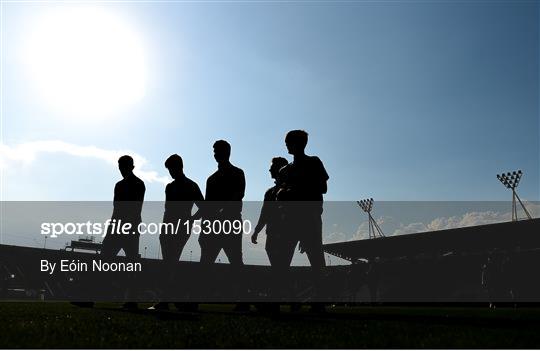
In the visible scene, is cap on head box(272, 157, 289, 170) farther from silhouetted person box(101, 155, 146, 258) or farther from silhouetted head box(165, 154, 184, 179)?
silhouetted person box(101, 155, 146, 258)

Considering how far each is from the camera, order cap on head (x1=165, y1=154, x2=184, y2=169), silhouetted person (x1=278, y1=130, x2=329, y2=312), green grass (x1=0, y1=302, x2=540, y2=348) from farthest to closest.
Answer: cap on head (x1=165, y1=154, x2=184, y2=169) < silhouetted person (x1=278, y1=130, x2=329, y2=312) < green grass (x1=0, y1=302, x2=540, y2=348)

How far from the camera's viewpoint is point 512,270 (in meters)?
27.4

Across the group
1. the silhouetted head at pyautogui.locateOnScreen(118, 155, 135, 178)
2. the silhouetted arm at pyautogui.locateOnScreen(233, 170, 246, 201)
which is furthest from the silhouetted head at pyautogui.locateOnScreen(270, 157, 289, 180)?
the silhouetted head at pyautogui.locateOnScreen(118, 155, 135, 178)

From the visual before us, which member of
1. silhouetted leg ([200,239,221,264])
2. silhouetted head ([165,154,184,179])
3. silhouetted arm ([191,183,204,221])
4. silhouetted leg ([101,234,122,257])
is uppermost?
silhouetted head ([165,154,184,179])

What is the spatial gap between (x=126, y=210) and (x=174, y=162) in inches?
40.2

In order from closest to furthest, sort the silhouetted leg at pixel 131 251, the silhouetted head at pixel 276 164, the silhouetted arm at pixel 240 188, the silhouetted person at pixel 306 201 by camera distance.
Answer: the silhouetted person at pixel 306 201
the silhouetted arm at pixel 240 188
the silhouetted leg at pixel 131 251
the silhouetted head at pixel 276 164

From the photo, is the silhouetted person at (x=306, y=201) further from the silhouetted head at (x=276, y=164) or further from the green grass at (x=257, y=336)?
the green grass at (x=257, y=336)

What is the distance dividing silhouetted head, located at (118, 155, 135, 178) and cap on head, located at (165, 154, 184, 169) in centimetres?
81

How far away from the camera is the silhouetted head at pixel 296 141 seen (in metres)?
5.08

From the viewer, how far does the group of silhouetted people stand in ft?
16.4

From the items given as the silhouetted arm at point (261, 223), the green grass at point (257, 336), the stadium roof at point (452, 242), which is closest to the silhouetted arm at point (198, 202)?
the silhouetted arm at point (261, 223)

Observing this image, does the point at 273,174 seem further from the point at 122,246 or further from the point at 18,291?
the point at 18,291

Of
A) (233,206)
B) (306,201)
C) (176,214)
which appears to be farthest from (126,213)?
(306,201)

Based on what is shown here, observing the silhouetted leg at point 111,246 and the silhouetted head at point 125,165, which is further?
the silhouetted head at point 125,165
